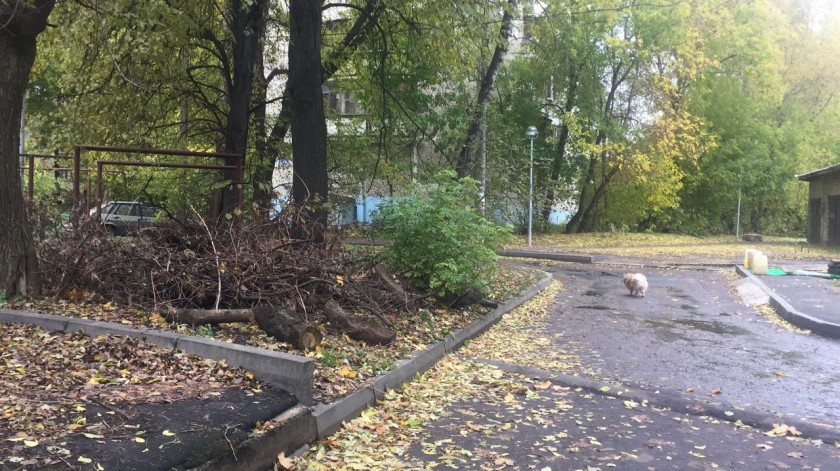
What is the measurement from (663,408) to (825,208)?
28.7 meters

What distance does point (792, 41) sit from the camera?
4116 centimetres

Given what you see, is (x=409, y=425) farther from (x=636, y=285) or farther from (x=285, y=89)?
(x=636, y=285)

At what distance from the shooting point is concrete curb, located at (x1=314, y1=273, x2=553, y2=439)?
5102mm

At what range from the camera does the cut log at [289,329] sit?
244 inches

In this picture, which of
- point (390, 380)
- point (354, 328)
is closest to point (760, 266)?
point (354, 328)

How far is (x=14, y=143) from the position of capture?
7117 mm

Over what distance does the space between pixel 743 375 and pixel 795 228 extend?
42395 millimetres

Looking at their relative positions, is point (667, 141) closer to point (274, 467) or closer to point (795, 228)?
point (795, 228)

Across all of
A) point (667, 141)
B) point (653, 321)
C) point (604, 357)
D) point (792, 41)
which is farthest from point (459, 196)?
point (792, 41)

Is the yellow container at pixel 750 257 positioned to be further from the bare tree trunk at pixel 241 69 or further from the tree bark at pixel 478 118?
the bare tree trunk at pixel 241 69

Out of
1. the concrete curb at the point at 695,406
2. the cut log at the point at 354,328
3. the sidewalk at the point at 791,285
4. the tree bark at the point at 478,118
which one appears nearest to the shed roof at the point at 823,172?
the sidewalk at the point at 791,285

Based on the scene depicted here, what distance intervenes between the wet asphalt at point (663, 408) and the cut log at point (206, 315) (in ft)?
7.56

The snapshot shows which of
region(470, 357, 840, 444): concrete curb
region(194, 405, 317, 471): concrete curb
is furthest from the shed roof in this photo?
region(194, 405, 317, 471): concrete curb

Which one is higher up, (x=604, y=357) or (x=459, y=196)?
(x=459, y=196)
